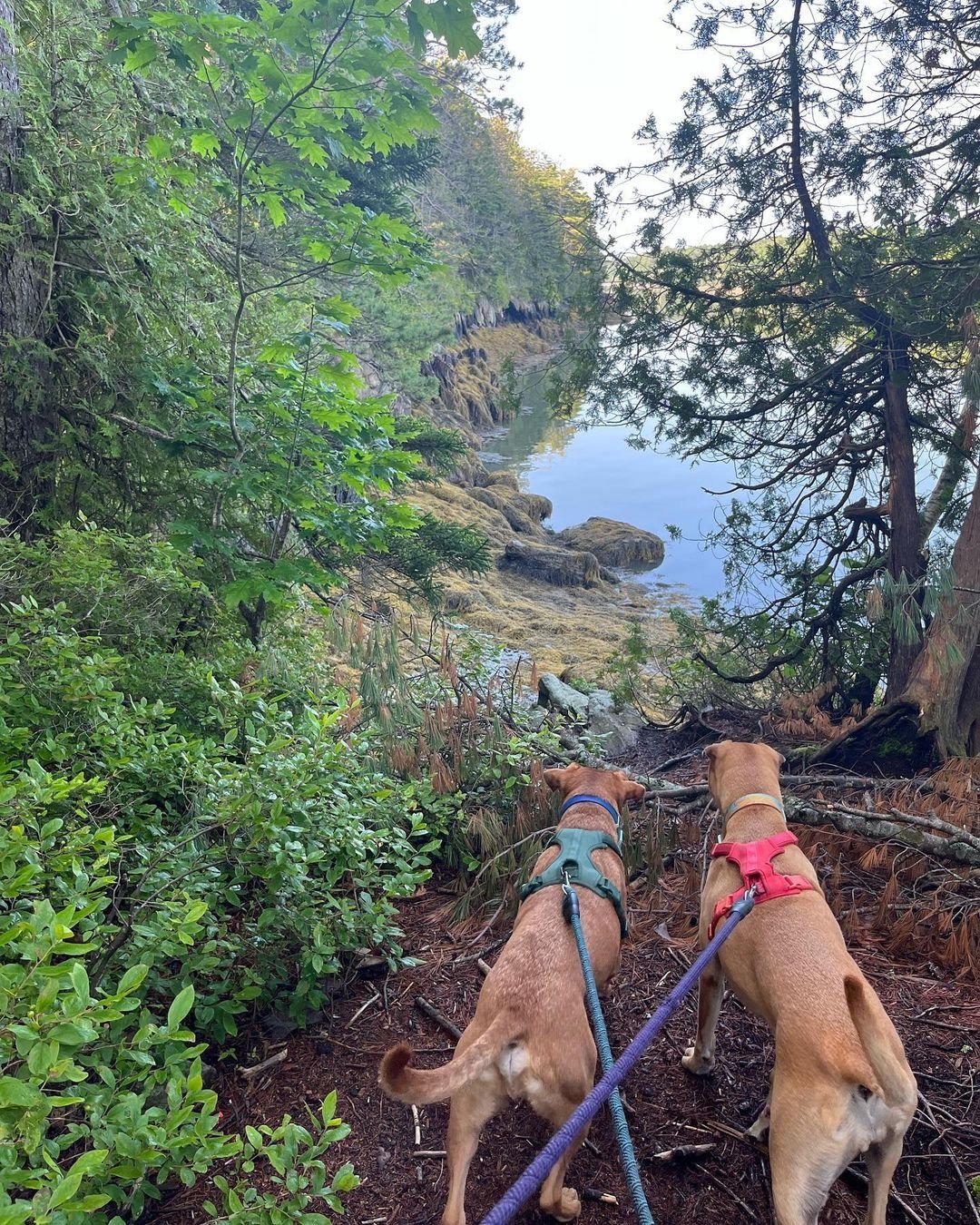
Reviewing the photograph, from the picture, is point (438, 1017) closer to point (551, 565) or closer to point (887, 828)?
point (887, 828)

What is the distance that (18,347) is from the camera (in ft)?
13.9

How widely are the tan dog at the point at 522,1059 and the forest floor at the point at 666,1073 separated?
13.9 inches

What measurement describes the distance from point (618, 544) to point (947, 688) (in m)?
18.0

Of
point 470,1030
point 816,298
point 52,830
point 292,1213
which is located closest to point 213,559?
point 52,830

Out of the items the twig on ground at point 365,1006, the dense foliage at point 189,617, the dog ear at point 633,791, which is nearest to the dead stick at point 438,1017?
the twig on ground at point 365,1006

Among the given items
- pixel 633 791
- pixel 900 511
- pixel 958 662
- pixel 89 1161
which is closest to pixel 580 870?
pixel 633 791

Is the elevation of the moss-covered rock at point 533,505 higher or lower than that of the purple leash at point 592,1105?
higher

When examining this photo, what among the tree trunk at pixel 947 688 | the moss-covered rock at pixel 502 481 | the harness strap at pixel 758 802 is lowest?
the harness strap at pixel 758 802

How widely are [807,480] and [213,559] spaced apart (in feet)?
19.9

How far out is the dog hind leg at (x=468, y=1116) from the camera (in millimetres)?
1936

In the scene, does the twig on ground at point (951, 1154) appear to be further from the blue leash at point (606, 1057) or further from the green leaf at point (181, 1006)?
the green leaf at point (181, 1006)

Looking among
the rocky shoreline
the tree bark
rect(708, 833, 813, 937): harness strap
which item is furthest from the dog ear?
the rocky shoreline

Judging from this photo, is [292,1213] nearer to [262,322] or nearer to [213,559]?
[213,559]

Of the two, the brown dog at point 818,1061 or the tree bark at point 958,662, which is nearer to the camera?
the brown dog at point 818,1061
